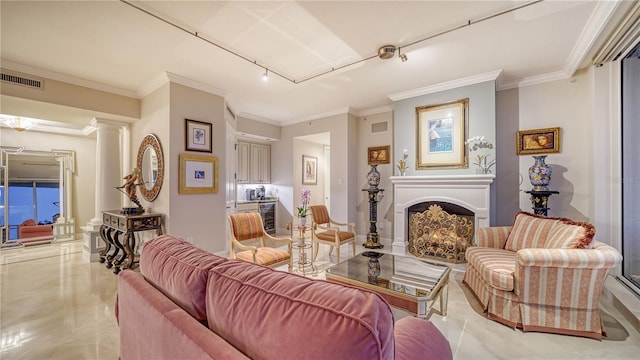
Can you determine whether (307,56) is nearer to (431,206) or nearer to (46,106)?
(431,206)

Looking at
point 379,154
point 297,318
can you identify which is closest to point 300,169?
point 379,154

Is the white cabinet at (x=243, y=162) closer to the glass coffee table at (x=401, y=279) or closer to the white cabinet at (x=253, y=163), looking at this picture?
the white cabinet at (x=253, y=163)

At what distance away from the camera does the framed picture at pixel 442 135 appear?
143 inches

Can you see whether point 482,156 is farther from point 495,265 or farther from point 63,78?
point 63,78

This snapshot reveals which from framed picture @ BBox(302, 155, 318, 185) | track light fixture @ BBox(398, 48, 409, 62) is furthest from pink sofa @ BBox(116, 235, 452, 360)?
framed picture @ BBox(302, 155, 318, 185)

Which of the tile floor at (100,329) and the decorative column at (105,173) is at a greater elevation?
the decorative column at (105,173)

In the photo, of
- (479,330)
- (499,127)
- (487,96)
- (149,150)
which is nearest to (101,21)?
(149,150)

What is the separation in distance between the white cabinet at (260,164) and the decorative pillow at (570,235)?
17.0ft

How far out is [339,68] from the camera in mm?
3232

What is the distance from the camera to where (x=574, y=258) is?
1864 mm

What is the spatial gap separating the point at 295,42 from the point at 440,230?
317 cm

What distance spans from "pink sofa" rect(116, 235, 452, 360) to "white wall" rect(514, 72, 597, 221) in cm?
361

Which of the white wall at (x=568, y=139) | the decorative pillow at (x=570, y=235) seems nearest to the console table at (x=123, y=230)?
the decorative pillow at (x=570, y=235)

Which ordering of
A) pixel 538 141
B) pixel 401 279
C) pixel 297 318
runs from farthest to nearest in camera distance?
1. pixel 538 141
2. pixel 401 279
3. pixel 297 318
